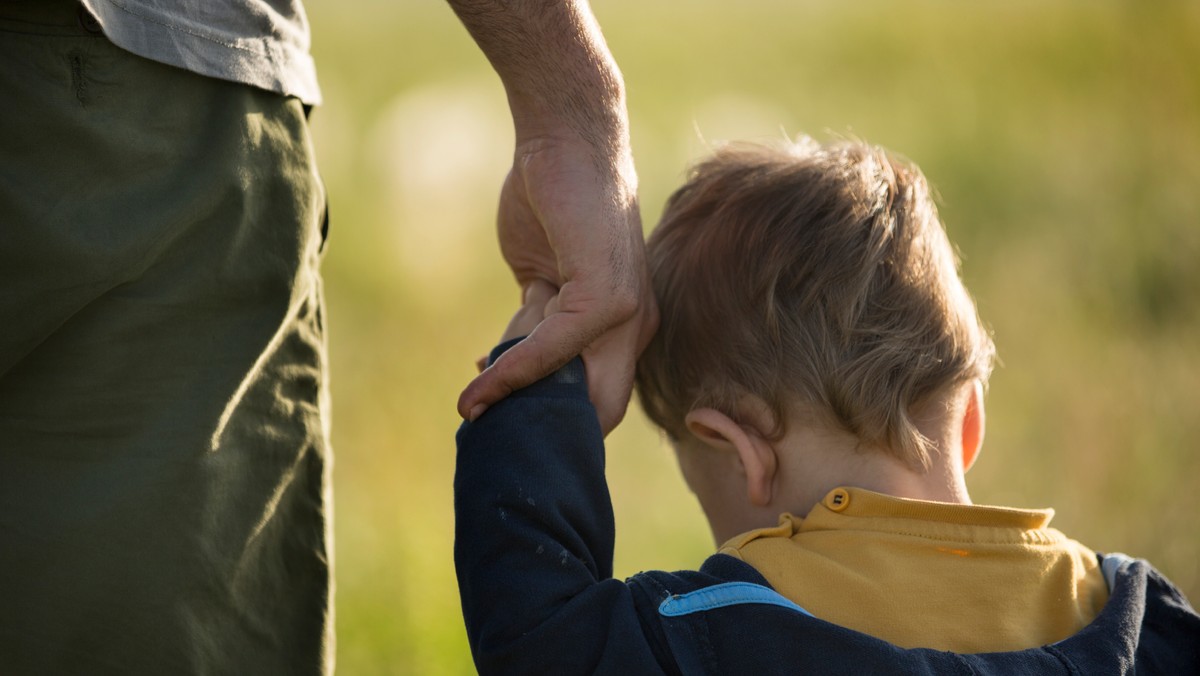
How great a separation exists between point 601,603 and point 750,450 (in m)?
0.37

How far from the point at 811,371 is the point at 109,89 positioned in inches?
41.3

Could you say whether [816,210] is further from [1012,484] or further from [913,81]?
[913,81]

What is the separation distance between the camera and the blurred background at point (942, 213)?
4000 millimetres

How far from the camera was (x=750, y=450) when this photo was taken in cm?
176

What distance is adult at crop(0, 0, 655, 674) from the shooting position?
140cm

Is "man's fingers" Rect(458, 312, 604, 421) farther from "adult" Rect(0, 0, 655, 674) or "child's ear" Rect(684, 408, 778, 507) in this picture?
"child's ear" Rect(684, 408, 778, 507)

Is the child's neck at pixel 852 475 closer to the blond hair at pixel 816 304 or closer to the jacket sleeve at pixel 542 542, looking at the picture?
the blond hair at pixel 816 304

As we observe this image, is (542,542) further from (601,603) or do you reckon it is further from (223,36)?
(223,36)

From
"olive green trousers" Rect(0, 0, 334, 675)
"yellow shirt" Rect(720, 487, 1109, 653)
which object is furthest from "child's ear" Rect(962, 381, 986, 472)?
"olive green trousers" Rect(0, 0, 334, 675)

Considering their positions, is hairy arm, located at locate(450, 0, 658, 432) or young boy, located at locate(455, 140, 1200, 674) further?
hairy arm, located at locate(450, 0, 658, 432)

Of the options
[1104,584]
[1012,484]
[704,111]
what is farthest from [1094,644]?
[704,111]

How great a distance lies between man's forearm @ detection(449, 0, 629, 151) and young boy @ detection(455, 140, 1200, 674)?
0.98 feet

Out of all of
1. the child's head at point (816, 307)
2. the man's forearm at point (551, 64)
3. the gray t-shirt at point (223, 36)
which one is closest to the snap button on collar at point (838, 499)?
the child's head at point (816, 307)

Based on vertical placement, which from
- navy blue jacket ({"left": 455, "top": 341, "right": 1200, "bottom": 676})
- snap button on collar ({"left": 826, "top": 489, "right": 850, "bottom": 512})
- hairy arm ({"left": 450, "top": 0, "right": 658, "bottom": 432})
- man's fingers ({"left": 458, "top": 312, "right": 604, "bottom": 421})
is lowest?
navy blue jacket ({"left": 455, "top": 341, "right": 1200, "bottom": 676})
